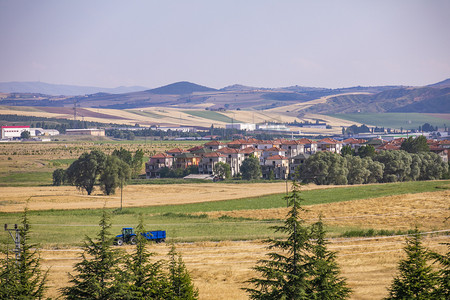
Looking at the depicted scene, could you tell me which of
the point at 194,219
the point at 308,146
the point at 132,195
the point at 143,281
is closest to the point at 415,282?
the point at 143,281

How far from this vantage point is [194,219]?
73.6m

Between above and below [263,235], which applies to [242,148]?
above

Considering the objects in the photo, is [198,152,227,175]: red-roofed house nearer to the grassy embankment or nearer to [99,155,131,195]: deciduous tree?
[99,155,131,195]: deciduous tree

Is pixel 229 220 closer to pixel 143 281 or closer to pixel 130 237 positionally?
pixel 130 237

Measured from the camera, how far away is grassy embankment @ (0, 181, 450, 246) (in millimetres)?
59719

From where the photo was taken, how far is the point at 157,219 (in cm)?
7331

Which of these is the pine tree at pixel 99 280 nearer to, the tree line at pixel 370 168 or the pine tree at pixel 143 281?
the pine tree at pixel 143 281

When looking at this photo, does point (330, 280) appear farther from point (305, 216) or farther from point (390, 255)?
point (305, 216)

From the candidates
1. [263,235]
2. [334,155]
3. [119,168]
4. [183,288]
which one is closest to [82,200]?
[119,168]

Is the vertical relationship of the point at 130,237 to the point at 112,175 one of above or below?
below

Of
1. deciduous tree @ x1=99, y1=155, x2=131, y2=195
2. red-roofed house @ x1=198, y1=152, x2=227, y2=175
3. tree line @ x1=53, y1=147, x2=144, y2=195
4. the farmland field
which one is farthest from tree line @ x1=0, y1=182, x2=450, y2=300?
red-roofed house @ x1=198, y1=152, x2=227, y2=175

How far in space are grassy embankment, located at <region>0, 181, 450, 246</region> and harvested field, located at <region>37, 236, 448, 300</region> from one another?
340cm

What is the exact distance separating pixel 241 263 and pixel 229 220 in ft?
84.3

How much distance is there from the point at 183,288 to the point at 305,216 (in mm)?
47452
